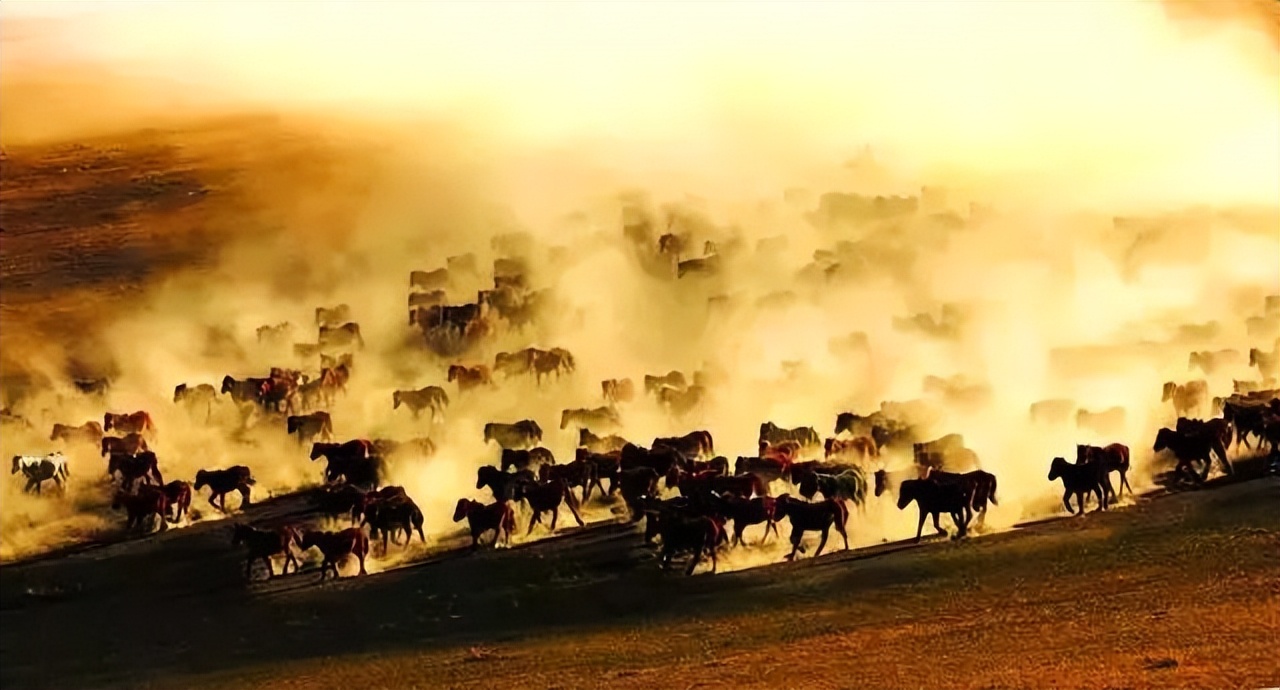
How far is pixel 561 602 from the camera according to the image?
1770mm

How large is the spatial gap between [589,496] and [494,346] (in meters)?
0.25

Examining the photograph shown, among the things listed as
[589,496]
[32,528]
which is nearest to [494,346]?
[589,496]

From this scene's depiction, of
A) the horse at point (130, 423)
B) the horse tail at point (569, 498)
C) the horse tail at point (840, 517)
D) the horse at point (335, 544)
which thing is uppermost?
the horse at point (130, 423)

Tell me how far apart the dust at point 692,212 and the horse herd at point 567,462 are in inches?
0.7

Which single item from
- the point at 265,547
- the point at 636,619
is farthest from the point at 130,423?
the point at 636,619

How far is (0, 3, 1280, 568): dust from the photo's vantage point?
5.92 feet

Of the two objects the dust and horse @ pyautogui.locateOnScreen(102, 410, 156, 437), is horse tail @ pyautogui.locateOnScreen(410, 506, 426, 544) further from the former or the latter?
horse @ pyautogui.locateOnScreen(102, 410, 156, 437)

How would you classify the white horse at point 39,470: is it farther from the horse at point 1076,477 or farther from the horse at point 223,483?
the horse at point 1076,477

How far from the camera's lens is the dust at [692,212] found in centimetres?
180

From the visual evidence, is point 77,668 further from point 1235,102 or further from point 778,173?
point 1235,102

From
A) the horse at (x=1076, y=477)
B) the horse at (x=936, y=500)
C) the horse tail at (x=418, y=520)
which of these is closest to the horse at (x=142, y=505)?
the horse tail at (x=418, y=520)

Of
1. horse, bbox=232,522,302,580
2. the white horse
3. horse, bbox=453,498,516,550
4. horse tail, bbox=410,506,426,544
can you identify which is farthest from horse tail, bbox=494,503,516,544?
the white horse

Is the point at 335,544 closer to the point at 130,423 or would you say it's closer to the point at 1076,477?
the point at 130,423

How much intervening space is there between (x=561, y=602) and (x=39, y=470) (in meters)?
0.73
